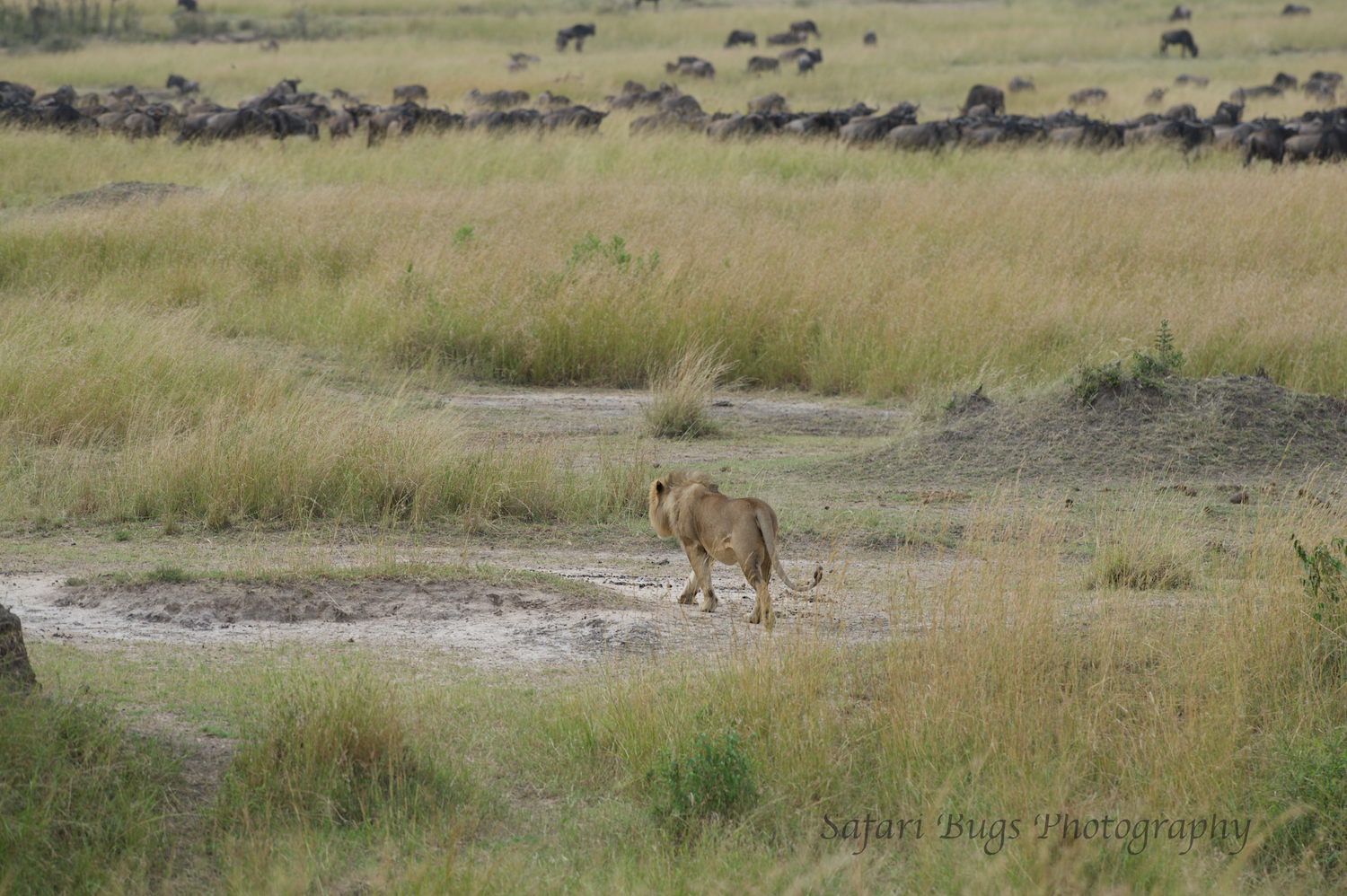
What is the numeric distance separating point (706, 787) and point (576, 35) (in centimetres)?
5569

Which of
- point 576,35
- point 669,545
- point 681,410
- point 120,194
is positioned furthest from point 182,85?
point 669,545

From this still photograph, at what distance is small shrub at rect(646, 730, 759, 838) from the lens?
4.44 meters

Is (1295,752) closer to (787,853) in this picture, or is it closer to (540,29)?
(787,853)

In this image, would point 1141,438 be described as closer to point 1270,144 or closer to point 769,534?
point 769,534

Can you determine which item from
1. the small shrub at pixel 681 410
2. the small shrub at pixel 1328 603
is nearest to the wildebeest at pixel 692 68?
the small shrub at pixel 681 410

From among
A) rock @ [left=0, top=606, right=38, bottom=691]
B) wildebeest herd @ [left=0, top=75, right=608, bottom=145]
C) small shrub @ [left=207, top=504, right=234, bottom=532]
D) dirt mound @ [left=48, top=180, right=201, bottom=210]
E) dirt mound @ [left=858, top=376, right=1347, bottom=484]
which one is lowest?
small shrub @ [left=207, top=504, right=234, bottom=532]

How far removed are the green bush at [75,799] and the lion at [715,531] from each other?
8.51ft

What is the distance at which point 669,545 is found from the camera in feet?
27.0

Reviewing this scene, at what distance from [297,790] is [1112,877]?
2.68 m

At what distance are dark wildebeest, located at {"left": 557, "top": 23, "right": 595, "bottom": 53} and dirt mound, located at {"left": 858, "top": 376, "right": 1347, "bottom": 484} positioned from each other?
159ft

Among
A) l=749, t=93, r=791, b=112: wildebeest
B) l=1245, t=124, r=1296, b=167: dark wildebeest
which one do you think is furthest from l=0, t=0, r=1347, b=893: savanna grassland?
l=749, t=93, r=791, b=112: wildebeest

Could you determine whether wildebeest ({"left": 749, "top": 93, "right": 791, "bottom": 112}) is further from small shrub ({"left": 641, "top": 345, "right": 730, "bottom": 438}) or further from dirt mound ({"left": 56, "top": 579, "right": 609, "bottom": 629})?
dirt mound ({"left": 56, "top": 579, "right": 609, "bottom": 629})

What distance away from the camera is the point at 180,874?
13.1ft

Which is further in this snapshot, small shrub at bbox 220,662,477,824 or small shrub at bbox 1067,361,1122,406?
small shrub at bbox 1067,361,1122,406
